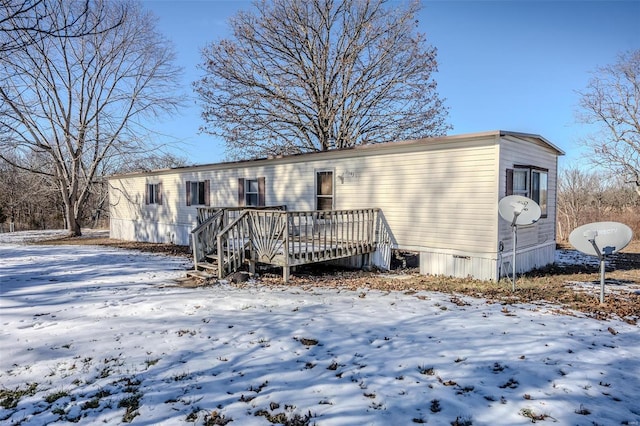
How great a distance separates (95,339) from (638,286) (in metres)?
10.0

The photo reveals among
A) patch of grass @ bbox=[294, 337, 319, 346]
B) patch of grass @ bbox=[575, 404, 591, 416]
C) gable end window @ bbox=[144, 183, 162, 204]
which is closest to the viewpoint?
patch of grass @ bbox=[575, 404, 591, 416]

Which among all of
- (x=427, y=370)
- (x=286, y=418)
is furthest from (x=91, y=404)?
(x=427, y=370)

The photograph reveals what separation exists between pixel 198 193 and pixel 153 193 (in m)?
3.71

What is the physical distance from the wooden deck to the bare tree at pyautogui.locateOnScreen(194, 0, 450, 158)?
34.5 ft

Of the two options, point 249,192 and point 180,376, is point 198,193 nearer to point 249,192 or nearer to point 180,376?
point 249,192

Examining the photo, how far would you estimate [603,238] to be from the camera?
6328 millimetres

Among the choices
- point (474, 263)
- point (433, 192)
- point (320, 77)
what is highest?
point (320, 77)

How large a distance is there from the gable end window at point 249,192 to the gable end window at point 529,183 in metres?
7.69

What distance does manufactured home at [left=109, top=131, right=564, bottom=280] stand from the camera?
789cm

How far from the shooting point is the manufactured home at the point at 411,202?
789 centimetres

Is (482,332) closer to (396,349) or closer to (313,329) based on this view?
(396,349)

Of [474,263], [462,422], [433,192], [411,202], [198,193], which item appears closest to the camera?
[462,422]

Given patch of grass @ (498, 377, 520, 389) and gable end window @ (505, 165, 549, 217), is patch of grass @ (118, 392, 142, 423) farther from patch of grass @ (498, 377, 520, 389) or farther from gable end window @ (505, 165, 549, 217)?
Result: gable end window @ (505, 165, 549, 217)

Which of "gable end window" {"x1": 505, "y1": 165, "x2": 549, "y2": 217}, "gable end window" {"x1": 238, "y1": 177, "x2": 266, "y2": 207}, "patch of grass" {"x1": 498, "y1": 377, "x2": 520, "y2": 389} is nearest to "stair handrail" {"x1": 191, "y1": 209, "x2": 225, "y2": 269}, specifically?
"gable end window" {"x1": 238, "y1": 177, "x2": 266, "y2": 207}
